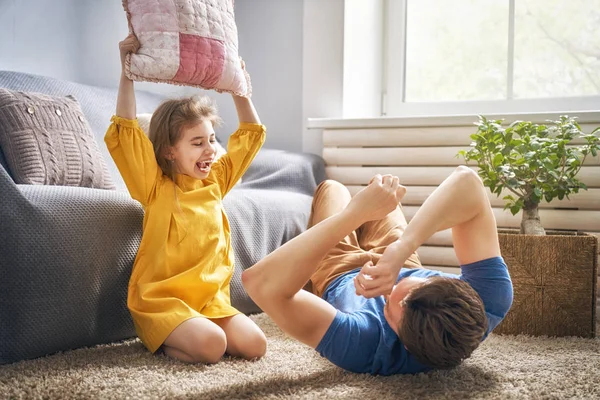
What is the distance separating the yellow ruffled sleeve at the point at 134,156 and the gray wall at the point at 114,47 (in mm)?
819

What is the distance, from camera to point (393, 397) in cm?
122

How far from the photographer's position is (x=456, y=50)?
3023 mm

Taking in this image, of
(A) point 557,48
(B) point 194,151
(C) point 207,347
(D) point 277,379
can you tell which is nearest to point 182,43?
(B) point 194,151

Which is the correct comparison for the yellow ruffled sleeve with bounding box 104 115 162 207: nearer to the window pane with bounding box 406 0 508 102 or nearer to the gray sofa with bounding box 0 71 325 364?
the gray sofa with bounding box 0 71 325 364

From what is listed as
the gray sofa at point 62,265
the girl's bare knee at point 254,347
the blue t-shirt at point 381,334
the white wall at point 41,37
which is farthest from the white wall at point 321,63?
the blue t-shirt at point 381,334

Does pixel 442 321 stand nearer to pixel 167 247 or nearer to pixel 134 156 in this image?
pixel 167 247

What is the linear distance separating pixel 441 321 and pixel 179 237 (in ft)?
2.36

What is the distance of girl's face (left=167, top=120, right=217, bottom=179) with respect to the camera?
1.68 meters

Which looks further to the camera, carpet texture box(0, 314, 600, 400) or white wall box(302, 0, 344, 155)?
white wall box(302, 0, 344, 155)

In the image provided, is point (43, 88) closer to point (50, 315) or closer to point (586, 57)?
point (50, 315)

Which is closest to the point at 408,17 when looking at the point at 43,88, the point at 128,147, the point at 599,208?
the point at 599,208

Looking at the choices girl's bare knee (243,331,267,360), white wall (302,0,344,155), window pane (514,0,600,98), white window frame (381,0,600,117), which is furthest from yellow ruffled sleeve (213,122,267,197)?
window pane (514,0,600,98)

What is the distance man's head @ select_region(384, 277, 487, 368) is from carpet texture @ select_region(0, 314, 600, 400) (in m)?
0.09

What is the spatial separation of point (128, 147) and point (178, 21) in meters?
0.33
